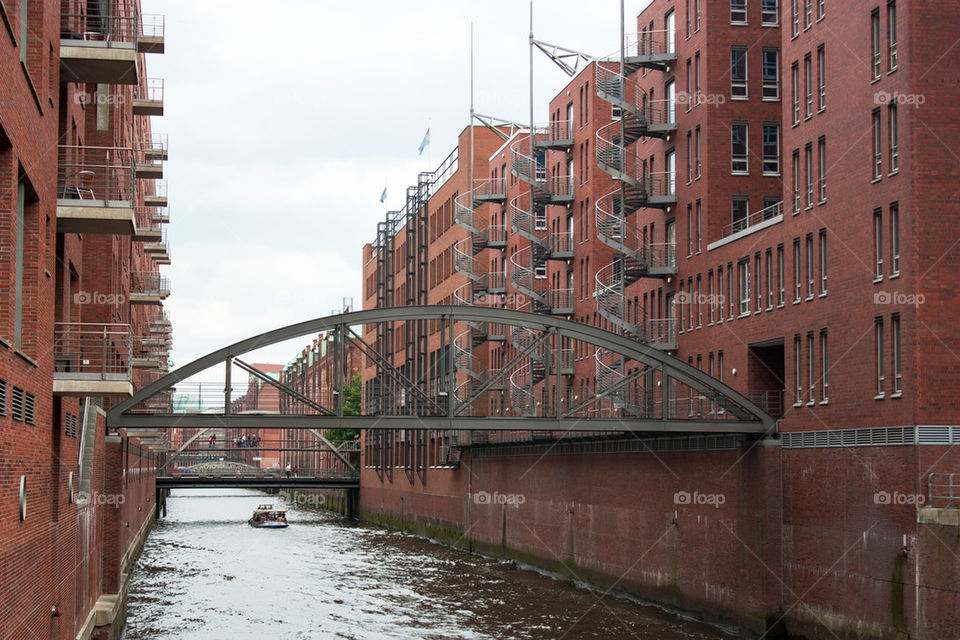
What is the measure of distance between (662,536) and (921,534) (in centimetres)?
1148

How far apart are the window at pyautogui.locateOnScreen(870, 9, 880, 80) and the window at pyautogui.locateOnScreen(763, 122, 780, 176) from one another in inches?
441

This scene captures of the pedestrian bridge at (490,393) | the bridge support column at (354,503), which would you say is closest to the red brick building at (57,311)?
the pedestrian bridge at (490,393)

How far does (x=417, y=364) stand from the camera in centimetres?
7288

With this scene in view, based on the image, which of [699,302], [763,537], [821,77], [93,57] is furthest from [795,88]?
[93,57]

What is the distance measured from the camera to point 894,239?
25.9 meters

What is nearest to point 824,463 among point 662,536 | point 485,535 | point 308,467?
point 662,536

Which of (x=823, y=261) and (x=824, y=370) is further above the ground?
(x=823, y=261)

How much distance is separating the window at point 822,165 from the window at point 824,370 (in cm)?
332

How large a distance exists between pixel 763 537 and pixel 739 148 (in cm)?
1391

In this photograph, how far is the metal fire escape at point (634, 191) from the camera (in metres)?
40.5

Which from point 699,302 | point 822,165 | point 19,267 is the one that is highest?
point 822,165

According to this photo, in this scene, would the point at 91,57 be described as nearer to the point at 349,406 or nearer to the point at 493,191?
the point at 493,191

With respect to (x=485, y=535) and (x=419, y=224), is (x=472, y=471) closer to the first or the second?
(x=485, y=535)

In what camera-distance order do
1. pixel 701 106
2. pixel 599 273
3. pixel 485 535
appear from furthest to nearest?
pixel 485 535 < pixel 599 273 < pixel 701 106
